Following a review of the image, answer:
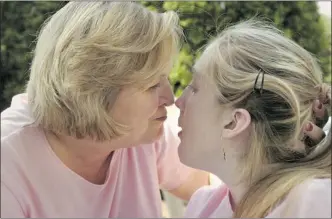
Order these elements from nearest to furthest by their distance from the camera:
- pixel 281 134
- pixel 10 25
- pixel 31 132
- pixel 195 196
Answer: pixel 281 134 < pixel 31 132 < pixel 195 196 < pixel 10 25

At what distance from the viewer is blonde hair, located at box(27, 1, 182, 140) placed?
3.94ft

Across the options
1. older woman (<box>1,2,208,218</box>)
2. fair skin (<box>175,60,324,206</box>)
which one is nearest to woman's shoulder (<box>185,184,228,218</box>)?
fair skin (<box>175,60,324,206</box>)

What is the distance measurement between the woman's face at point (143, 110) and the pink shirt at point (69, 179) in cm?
14

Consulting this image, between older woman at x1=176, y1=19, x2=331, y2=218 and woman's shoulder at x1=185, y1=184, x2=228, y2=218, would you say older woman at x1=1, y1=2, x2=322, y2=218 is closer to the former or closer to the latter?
older woman at x1=176, y1=19, x2=331, y2=218

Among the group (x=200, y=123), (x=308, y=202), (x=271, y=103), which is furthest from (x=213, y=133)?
(x=308, y=202)

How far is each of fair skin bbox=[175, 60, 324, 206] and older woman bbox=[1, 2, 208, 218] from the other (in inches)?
3.6

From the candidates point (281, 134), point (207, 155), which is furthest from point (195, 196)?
point (281, 134)

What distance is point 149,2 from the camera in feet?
4.67

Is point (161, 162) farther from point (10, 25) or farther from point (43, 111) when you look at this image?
point (10, 25)

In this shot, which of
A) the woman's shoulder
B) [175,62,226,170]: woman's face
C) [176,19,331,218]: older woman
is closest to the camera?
[176,19,331,218]: older woman

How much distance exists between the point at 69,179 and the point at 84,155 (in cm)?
9

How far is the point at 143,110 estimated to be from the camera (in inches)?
50.4

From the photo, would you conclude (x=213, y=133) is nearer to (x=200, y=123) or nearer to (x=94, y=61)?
(x=200, y=123)

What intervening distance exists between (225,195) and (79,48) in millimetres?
528
